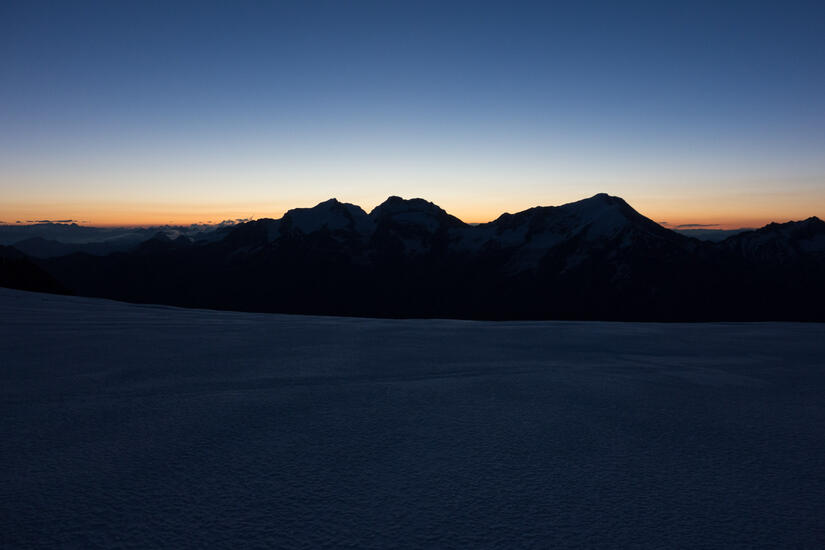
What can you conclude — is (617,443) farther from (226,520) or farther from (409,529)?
(226,520)

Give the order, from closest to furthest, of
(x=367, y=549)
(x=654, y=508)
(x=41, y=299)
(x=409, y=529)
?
1. (x=367, y=549)
2. (x=409, y=529)
3. (x=654, y=508)
4. (x=41, y=299)

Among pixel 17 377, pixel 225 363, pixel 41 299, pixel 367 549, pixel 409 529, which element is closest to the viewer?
pixel 367 549

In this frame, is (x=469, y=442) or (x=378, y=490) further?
(x=469, y=442)

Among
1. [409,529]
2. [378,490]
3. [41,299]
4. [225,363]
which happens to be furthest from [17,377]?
[41,299]

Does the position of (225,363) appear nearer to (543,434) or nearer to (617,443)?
(543,434)

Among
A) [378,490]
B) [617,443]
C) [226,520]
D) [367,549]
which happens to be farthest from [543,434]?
[226,520]

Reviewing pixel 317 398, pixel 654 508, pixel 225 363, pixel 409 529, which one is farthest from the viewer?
pixel 225 363
